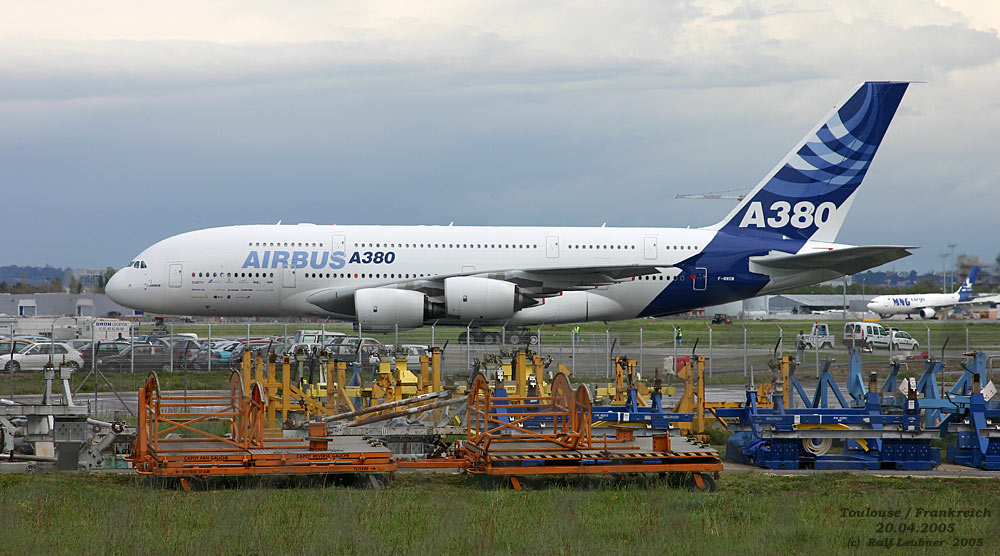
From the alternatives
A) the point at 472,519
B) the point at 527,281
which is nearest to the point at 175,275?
the point at 527,281

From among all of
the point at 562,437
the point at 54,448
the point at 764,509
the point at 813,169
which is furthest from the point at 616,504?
the point at 813,169

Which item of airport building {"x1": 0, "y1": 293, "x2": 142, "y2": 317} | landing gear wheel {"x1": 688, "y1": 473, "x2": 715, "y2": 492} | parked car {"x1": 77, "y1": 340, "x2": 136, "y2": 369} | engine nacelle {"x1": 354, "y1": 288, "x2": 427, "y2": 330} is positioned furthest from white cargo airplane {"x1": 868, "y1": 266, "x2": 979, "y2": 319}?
landing gear wheel {"x1": 688, "y1": 473, "x2": 715, "y2": 492}

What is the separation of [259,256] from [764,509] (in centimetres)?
2418

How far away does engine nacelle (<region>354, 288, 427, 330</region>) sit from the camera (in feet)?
104

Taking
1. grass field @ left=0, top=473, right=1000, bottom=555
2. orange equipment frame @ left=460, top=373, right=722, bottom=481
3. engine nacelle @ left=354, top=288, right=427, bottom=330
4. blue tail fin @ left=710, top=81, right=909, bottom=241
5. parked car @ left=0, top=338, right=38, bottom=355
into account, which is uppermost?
blue tail fin @ left=710, top=81, right=909, bottom=241

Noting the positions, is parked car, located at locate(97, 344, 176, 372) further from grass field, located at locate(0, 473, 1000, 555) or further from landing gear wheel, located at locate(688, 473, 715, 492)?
landing gear wheel, located at locate(688, 473, 715, 492)

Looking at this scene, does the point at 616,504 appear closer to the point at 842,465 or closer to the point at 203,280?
the point at 842,465

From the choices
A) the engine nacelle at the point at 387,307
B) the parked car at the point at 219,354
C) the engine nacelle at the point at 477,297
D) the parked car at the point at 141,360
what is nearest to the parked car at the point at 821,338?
the engine nacelle at the point at 477,297

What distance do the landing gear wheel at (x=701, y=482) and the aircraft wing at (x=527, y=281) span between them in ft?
66.5

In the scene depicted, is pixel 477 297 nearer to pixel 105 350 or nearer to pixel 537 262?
pixel 537 262

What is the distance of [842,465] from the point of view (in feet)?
46.4

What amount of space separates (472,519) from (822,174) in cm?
2801

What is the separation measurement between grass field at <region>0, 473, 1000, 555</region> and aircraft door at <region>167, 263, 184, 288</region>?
67.4 feet

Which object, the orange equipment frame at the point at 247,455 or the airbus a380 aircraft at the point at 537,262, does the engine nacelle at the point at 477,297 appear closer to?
the airbus a380 aircraft at the point at 537,262
